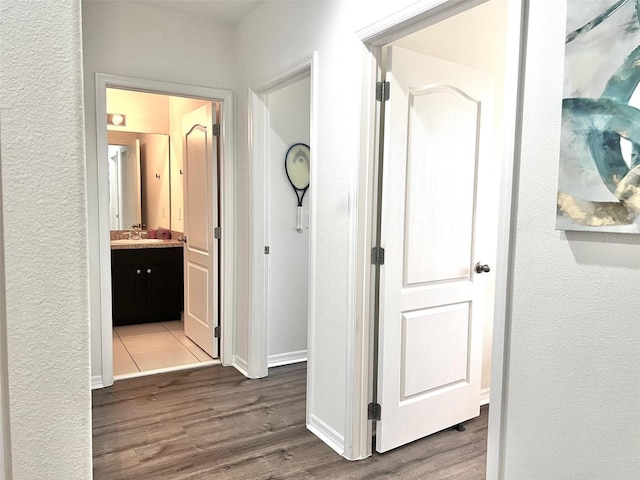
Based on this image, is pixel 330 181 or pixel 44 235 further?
pixel 330 181

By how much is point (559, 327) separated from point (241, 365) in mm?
2708

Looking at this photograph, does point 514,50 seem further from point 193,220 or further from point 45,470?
point 193,220

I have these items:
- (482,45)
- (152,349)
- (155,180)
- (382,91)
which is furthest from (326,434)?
(155,180)

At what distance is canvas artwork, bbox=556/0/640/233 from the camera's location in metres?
1.24

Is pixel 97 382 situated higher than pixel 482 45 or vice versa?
pixel 482 45

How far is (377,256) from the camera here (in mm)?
2395

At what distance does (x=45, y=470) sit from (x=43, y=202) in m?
0.45

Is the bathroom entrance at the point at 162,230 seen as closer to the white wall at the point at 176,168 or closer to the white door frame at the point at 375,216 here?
the white wall at the point at 176,168

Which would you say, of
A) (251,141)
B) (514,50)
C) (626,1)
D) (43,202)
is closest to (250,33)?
(251,141)

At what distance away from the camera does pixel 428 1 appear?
1874 mm

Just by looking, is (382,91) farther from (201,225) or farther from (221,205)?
(201,225)

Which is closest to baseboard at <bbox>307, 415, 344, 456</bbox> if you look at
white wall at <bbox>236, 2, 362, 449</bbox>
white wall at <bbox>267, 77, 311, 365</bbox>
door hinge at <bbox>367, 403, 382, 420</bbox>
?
white wall at <bbox>236, 2, 362, 449</bbox>

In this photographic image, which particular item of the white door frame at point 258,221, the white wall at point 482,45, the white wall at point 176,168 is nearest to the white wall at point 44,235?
the white wall at point 482,45

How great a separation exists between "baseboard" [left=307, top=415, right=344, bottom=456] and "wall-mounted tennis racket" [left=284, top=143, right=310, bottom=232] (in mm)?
1644
